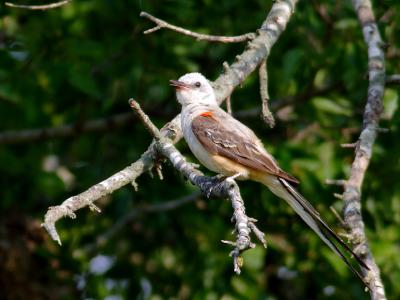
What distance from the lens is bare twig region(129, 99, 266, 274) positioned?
3934 millimetres

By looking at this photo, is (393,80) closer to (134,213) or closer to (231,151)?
(231,151)

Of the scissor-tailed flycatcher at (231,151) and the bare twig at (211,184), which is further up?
the bare twig at (211,184)

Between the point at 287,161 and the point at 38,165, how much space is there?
2601 millimetres

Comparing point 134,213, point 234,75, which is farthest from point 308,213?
point 134,213

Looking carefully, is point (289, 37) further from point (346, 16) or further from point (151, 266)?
point (151, 266)

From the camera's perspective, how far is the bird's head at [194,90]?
6.30 m

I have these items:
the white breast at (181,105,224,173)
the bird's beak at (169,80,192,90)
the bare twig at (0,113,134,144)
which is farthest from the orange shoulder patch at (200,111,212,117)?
the bare twig at (0,113,134,144)

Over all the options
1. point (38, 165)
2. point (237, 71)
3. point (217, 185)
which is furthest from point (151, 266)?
point (217, 185)

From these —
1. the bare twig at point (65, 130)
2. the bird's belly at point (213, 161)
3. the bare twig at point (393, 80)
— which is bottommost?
the bare twig at point (65, 130)

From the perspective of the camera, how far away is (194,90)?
6.47 m

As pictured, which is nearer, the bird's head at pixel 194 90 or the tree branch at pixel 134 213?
the bird's head at pixel 194 90

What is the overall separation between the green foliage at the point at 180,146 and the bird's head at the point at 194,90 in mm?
967

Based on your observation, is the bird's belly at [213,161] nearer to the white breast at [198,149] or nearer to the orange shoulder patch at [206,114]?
the white breast at [198,149]

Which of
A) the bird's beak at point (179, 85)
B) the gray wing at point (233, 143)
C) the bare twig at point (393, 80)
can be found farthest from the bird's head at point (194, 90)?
the bare twig at point (393, 80)
